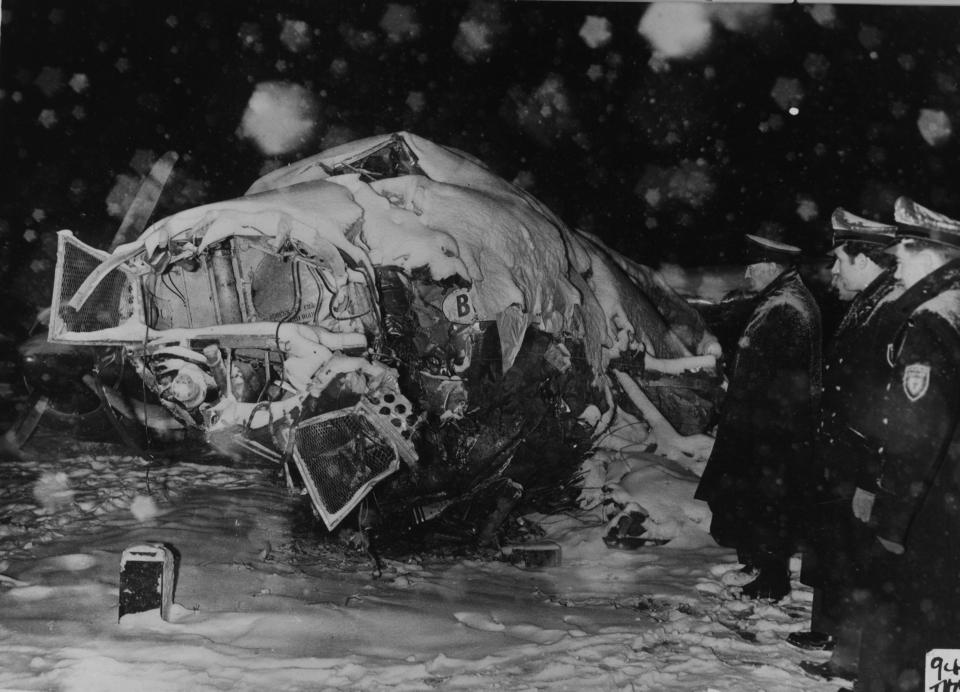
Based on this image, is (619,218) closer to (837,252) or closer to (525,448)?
(525,448)

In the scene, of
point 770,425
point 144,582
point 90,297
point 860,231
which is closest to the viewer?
point 860,231

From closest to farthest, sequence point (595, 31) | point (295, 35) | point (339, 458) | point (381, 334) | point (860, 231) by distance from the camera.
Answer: point (860, 231), point (339, 458), point (381, 334), point (595, 31), point (295, 35)

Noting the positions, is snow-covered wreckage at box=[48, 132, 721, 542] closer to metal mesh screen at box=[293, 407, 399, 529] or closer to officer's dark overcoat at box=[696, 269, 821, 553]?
metal mesh screen at box=[293, 407, 399, 529]

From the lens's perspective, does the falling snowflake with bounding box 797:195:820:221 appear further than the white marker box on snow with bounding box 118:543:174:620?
Yes

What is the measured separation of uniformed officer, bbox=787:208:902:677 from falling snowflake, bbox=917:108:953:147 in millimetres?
1662

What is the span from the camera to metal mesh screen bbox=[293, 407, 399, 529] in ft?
10.6

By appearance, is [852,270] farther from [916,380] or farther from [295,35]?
[295,35]

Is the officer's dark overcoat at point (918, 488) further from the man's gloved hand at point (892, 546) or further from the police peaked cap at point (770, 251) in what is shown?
the police peaked cap at point (770, 251)

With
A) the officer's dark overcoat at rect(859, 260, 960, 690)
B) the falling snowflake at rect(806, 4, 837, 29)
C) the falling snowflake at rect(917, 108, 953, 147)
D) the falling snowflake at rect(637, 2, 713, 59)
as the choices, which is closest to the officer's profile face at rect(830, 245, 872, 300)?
the officer's dark overcoat at rect(859, 260, 960, 690)

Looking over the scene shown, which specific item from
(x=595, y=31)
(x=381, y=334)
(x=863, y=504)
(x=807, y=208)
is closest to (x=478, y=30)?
(x=595, y=31)

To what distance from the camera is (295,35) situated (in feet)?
15.0

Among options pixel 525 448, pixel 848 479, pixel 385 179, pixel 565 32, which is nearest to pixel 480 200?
pixel 385 179

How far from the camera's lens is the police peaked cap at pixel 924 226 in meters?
2.54

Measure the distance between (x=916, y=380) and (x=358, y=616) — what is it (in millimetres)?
2439
